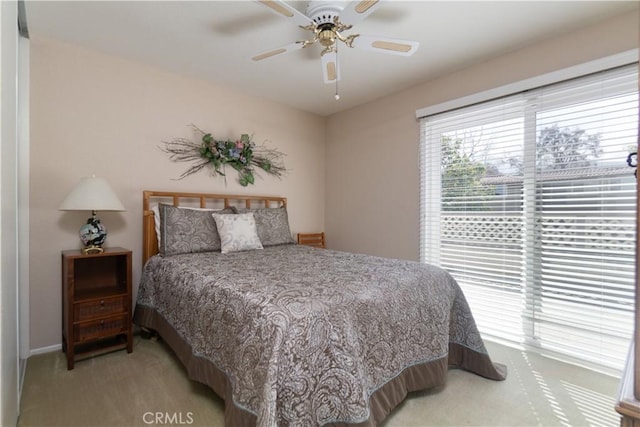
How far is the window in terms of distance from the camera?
208 cm

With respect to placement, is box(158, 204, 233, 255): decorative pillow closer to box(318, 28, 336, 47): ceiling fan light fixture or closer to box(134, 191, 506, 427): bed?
box(134, 191, 506, 427): bed

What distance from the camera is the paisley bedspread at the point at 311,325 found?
1188mm

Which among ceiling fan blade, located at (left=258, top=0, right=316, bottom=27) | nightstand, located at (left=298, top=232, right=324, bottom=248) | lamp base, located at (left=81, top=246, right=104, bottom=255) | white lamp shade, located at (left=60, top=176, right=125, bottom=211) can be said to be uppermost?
ceiling fan blade, located at (left=258, top=0, right=316, bottom=27)

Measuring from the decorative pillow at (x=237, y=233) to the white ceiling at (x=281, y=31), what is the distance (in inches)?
55.8

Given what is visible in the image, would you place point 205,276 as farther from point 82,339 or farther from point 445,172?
point 445,172

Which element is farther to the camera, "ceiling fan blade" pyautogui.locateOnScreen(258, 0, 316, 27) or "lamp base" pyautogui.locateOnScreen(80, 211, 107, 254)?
"lamp base" pyautogui.locateOnScreen(80, 211, 107, 254)

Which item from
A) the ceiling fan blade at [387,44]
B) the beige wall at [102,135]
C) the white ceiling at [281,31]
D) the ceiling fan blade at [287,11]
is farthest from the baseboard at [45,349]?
the ceiling fan blade at [387,44]

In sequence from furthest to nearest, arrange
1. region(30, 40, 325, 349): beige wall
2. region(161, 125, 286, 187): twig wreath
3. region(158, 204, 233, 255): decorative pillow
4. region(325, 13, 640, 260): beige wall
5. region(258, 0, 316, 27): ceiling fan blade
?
region(161, 125, 286, 187): twig wreath
region(158, 204, 233, 255): decorative pillow
region(30, 40, 325, 349): beige wall
region(325, 13, 640, 260): beige wall
region(258, 0, 316, 27): ceiling fan blade

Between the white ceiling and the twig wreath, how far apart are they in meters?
0.65

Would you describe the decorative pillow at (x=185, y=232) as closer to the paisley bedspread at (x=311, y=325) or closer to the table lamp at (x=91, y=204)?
the paisley bedspread at (x=311, y=325)

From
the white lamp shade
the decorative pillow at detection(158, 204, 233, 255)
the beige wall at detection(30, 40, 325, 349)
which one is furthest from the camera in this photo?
the decorative pillow at detection(158, 204, 233, 255)

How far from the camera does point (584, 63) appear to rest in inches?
85.6

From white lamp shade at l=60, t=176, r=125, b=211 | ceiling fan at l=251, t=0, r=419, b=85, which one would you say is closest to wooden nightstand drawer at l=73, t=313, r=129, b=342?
white lamp shade at l=60, t=176, r=125, b=211

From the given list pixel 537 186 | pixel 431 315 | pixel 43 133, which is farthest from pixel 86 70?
pixel 537 186
